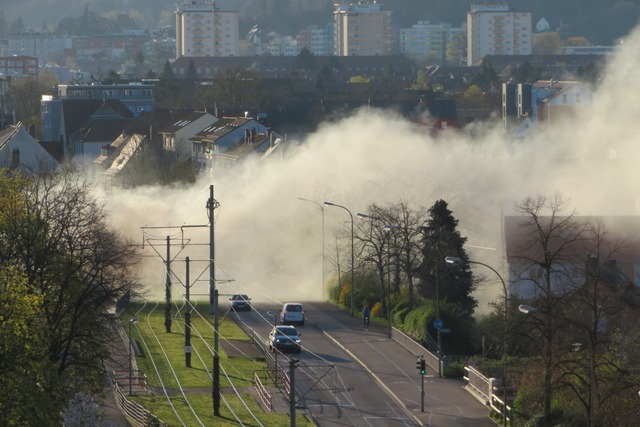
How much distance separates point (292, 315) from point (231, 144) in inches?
1591

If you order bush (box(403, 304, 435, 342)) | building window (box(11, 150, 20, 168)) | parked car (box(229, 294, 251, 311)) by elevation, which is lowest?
parked car (box(229, 294, 251, 311))

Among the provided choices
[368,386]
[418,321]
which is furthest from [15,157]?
[368,386]

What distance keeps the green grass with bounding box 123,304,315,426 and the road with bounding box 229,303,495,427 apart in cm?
110

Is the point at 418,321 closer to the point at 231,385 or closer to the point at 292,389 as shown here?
the point at 231,385

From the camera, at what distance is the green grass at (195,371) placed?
111 feet

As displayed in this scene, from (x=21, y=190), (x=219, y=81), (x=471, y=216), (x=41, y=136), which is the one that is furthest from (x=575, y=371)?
(x=219, y=81)

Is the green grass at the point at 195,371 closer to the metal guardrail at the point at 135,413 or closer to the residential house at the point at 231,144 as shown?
the metal guardrail at the point at 135,413

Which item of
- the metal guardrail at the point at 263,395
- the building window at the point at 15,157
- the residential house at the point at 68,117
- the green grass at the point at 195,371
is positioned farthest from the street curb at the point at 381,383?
the residential house at the point at 68,117

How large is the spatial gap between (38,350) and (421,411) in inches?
396

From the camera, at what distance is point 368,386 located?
122ft

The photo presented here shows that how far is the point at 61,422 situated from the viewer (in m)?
29.2

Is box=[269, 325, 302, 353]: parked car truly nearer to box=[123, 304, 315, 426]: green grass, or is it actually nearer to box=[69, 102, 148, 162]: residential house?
box=[123, 304, 315, 426]: green grass

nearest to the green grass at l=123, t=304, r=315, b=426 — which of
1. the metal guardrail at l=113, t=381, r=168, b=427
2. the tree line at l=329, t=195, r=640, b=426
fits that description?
the metal guardrail at l=113, t=381, r=168, b=427

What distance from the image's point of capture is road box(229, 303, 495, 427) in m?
33.9
